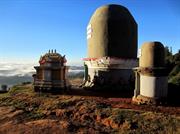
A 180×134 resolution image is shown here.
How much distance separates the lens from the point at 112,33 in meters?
25.9

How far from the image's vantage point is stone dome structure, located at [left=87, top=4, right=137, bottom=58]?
25984 millimetres

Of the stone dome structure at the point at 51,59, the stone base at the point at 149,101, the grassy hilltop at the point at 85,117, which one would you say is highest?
the stone dome structure at the point at 51,59

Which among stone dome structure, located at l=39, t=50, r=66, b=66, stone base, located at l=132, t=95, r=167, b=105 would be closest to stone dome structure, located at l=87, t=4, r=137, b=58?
stone dome structure, located at l=39, t=50, r=66, b=66

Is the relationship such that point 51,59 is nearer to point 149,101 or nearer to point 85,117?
point 85,117

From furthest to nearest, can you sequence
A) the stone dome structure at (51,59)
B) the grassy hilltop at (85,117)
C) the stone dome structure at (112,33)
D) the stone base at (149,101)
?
the stone dome structure at (112,33) < the stone dome structure at (51,59) < the stone base at (149,101) < the grassy hilltop at (85,117)

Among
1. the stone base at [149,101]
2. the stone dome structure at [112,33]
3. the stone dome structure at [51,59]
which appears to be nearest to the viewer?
the stone base at [149,101]

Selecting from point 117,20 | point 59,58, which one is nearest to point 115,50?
point 117,20

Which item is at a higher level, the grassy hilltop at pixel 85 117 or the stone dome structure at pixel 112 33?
the stone dome structure at pixel 112 33

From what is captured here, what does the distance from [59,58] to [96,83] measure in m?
4.10

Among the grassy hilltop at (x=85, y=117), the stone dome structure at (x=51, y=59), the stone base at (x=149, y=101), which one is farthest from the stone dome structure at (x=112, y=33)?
the stone base at (x=149, y=101)

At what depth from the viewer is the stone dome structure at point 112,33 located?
26.0 meters

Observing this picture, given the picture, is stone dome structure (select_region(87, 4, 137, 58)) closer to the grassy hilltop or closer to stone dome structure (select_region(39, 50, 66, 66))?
stone dome structure (select_region(39, 50, 66, 66))

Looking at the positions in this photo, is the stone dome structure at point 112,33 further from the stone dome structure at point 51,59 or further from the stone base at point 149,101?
the stone base at point 149,101

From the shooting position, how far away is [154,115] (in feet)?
49.1
